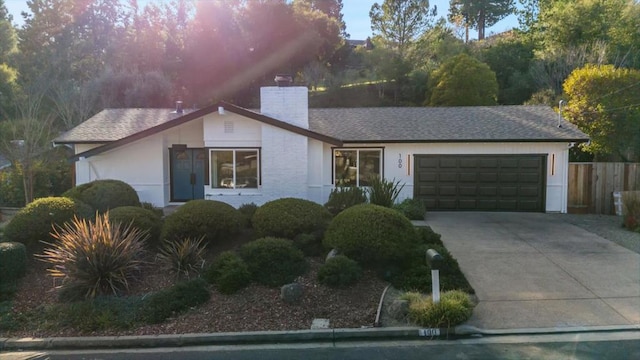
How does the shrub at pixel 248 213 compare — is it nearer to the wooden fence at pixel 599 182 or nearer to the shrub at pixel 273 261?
the shrub at pixel 273 261

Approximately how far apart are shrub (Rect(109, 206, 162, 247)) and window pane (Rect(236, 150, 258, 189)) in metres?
5.13

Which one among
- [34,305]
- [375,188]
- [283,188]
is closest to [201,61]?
[283,188]

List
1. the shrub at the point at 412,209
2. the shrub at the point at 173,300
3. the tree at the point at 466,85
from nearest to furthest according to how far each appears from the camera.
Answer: the shrub at the point at 173,300, the shrub at the point at 412,209, the tree at the point at 466,85

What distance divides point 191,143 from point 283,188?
3.96 m

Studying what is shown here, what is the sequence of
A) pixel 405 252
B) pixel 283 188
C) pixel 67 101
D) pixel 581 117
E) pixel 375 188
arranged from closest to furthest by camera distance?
1. pixel 405 252
2. pixel 375 188
3. pixel 283 188
4. pixel 581 117
5. pixel 67 101

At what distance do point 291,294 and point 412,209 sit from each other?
7.68m

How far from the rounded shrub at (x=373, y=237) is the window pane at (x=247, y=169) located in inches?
258

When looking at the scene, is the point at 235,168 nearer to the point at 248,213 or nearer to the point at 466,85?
the point at 248,213

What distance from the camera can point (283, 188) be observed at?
15.1 m

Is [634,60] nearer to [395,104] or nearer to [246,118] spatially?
[395,104]

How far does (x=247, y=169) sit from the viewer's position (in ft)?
50.7

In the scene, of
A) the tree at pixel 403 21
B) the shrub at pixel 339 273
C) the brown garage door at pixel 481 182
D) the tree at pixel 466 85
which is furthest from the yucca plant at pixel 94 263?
the tree at pixel 403 21

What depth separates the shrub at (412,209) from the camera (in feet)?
47.3

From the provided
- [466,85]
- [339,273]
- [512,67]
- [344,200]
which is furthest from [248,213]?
[512,67]
